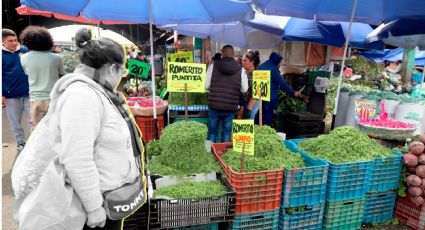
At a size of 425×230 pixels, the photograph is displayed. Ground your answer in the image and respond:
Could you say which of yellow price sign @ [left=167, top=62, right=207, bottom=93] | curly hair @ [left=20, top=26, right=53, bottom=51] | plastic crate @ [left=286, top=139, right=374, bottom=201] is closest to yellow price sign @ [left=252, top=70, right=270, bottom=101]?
yellow price sign @ [left=167, top=62, right=207, bottom=93]

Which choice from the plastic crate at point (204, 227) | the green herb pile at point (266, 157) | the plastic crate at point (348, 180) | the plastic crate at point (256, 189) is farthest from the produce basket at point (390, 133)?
the plastic crate at point (204, 227)

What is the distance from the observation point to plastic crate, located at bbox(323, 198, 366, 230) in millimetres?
3295

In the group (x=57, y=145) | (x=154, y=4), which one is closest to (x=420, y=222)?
(x=57, y=145)

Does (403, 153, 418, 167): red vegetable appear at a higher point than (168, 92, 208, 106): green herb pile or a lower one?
lower

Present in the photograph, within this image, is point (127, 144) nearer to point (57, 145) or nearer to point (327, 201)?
point (57, 145)

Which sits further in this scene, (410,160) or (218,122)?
(218,122)

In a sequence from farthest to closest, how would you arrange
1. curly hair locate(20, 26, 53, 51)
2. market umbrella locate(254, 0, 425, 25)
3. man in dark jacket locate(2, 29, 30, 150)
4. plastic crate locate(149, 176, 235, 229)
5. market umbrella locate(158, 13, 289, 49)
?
market umbrella locate(158, 13, 289, 49), market umbrella locate(254, 0, 425, 25), man in dark jacket locate(2, 29, 30, 150), curly hair locate(20, 26, 53, 51), plastic crate locate(149, 176, 235, 229)

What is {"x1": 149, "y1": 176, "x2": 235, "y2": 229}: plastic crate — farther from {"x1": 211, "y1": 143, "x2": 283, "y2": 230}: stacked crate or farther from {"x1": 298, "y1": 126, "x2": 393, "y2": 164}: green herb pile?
{"x1": 298, "y1": 126, "x2": 393, "y2": 164}: green herb pile

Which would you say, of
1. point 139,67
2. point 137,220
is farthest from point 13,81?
point 137,220

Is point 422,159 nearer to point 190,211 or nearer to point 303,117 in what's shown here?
point 303,117

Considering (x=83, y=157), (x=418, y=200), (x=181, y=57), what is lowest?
(x=418, y=200)

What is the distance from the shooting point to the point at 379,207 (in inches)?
143

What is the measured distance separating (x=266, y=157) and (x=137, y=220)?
4.87 ft

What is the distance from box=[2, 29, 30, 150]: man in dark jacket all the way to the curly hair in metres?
0.49
